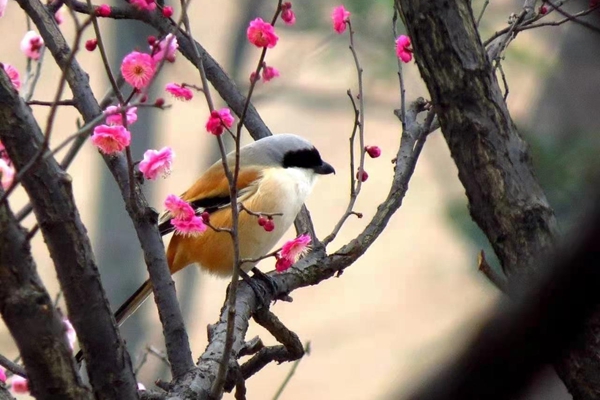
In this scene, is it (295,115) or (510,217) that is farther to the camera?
(295,115)

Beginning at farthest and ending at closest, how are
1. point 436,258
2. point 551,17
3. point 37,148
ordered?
point 436,258 < point 551,17 < point 37,148

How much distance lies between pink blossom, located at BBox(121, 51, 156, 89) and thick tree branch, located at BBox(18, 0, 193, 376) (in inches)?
5.4

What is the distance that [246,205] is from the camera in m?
3.12

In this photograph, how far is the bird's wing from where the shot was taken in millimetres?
3141

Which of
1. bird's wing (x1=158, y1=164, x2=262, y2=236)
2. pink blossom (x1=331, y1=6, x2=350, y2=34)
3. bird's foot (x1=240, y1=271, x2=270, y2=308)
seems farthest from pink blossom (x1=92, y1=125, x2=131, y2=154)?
bird's wing (x1=158, y1=164, x2=262, y2=236)

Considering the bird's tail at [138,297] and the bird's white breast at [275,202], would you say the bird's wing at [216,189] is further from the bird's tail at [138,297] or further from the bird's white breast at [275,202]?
the bird's tail at [138,297]

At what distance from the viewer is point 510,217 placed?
77.7 inches

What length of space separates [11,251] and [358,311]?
20.2 ft

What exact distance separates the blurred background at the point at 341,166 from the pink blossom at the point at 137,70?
1.76m

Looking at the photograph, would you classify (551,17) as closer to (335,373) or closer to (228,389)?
(335,373)

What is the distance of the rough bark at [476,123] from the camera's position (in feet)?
6.53

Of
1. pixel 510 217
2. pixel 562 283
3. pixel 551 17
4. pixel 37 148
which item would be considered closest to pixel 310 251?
pixel 510 217

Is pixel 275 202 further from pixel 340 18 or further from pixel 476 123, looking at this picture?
pixel 476 123

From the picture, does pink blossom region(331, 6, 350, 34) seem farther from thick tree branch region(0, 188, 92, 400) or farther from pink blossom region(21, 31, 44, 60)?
thick tree branch region(0, 188, 92, 400)
